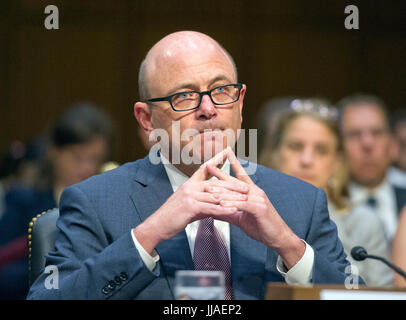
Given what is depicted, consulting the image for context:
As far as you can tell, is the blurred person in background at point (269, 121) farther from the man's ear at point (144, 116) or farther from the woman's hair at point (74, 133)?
the man's ear at point (144, 116)

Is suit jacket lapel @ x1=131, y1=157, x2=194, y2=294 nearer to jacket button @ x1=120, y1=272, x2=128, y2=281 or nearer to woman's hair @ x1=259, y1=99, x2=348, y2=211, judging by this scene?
jacket button @ x1=120, y1=272, x2=128, y2=281

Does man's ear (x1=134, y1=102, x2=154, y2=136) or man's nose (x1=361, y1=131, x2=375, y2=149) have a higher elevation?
man's ear (x1=134, y1=102, x2=154, y2=136)

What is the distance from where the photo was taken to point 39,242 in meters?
2.23

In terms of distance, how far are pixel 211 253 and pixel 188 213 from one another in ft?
0.82

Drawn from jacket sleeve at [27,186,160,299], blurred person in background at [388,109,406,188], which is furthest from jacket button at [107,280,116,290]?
blurred person in background at [388,109,406,188]

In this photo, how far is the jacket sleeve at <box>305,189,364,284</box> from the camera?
6.46 ft

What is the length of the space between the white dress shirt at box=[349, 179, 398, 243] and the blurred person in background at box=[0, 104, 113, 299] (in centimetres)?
164

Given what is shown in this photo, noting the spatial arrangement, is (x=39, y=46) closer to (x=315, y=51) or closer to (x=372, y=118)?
(x=315, y=51)

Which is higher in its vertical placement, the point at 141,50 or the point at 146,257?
the point at 141,50

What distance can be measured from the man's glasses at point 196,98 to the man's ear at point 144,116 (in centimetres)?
15

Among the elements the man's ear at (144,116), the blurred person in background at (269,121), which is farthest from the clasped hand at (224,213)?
the blurred person in background at (269,121)

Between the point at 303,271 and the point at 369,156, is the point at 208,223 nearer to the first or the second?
the point at 303,271

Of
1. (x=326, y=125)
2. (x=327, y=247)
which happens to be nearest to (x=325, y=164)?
(x=326, y=125)

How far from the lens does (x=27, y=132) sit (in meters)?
6.95
